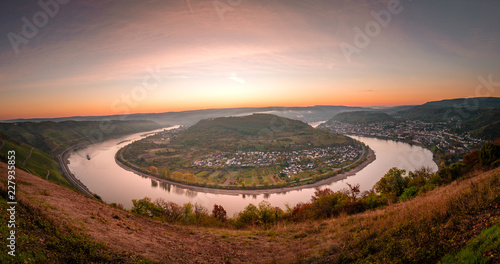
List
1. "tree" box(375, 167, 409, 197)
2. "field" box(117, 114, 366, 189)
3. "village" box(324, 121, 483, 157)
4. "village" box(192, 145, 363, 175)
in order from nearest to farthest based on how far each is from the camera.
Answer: "tree" box(375, 167, 409, 197), "field" box(117, 114, 366, 189), "village" box(192, 145, 363, 175), "village" box(324, 121, 483, 157)

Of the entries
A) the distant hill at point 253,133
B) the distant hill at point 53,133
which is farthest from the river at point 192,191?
the distant hill at point 53,133

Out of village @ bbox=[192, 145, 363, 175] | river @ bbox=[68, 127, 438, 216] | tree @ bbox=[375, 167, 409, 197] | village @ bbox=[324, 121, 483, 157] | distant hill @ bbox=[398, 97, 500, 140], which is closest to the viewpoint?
tree @ bbox=[375, 167, 409, 197]

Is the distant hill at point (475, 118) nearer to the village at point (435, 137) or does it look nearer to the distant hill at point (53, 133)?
the village at point (435, 137)

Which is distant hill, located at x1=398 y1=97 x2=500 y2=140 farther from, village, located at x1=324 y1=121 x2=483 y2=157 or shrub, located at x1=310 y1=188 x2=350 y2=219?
shrub, located at x1=310 y1=188 x2=350 y2=219

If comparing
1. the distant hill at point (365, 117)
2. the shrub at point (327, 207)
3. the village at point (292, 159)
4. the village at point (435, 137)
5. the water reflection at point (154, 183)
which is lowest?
the water reflection at point (154, 183)

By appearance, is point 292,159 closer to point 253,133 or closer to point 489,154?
point 489,154

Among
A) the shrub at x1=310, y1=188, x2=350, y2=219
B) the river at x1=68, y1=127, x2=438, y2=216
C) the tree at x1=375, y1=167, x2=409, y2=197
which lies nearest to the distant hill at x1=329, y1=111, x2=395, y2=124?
the river at x1=68, y1=127, x2=438, y2=216
